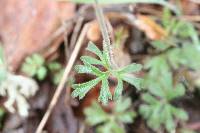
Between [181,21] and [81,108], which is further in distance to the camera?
[181,21]

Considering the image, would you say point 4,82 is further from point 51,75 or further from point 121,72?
point 121,72

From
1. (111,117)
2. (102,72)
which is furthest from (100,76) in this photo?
(111,117)

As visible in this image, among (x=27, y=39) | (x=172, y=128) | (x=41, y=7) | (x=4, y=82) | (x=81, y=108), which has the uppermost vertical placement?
(x=41, y=7)

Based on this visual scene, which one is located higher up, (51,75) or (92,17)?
(92,17)

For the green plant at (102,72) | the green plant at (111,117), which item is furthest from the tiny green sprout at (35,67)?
the green plant at (102,72)

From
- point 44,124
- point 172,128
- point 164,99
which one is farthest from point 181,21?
point 44,124

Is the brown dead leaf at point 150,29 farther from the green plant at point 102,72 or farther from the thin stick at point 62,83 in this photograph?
the green plant at point 102,72
